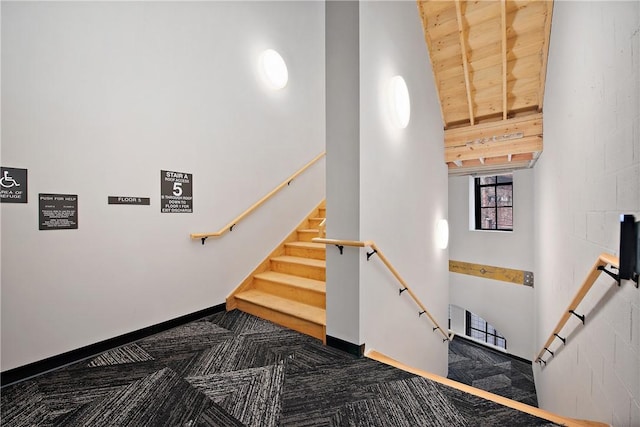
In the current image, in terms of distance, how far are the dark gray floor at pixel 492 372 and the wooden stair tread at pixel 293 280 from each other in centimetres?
418

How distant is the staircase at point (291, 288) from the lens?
3086 mm

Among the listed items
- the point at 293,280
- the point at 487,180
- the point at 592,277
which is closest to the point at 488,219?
the point at 487,180

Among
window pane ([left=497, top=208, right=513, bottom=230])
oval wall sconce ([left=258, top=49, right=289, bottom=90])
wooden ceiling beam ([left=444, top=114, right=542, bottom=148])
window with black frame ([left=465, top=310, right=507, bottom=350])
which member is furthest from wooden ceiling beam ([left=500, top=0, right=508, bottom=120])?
window with black frame ([left=465, top=310, right=507, bottom=350])

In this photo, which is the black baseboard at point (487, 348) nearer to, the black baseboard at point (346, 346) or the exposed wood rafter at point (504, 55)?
the exposed wood rafter at point (504, 55)

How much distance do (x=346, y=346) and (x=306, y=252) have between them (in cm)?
179

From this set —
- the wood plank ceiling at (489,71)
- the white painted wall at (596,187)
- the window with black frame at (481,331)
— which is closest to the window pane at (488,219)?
the window with black frame at (481,331)

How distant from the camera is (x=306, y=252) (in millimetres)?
4207

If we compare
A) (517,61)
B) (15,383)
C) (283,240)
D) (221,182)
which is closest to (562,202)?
(517,61)

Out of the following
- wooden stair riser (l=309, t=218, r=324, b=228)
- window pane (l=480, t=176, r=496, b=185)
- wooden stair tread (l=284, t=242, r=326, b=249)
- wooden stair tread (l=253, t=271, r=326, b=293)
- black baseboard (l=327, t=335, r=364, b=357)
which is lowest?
black baseboard (l=327, t=335, r=364, b=357)

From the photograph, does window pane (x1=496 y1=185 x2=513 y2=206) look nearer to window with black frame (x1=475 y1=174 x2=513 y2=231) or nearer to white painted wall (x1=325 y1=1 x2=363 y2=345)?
window with black frame (x1=475 y1=174 x2=513 y2=231)

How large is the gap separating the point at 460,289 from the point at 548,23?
5.93 metres

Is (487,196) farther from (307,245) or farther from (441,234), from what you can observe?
(307,245)

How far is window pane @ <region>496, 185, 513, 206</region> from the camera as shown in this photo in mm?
7062

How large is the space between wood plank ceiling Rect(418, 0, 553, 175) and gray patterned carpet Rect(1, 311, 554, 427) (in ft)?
12.0
